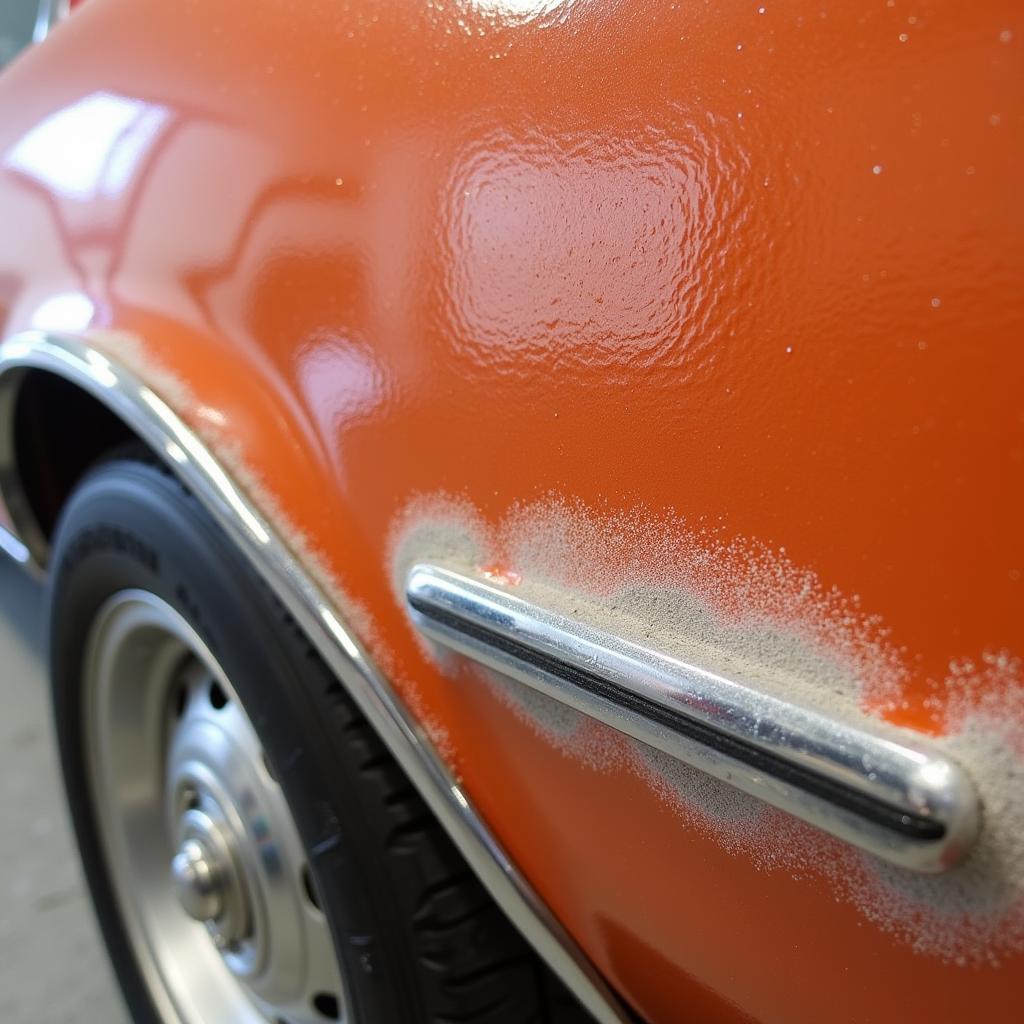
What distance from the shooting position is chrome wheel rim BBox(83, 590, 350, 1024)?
3.17 feet

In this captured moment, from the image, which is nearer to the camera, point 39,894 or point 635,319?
point 635,319

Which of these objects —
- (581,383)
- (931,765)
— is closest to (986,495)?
(931,765)

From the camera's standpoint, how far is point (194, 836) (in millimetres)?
1058

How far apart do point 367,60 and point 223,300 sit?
25cm

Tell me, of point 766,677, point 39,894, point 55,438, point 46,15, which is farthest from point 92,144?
point 46,15

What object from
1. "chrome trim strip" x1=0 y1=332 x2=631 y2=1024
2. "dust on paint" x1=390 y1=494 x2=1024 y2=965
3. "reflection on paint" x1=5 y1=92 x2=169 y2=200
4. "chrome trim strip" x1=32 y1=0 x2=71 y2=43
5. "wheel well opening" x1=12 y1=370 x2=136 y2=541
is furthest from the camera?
"chrome trim strip" x1=32 y1=0 x2=71 y2=43

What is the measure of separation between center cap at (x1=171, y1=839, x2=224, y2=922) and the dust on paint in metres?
0.53

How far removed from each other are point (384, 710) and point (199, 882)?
0.44 meters

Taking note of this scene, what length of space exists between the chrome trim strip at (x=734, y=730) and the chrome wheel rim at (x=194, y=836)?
374mm

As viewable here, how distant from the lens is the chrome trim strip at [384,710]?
71 centimetres

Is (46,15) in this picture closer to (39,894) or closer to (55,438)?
(55,438)

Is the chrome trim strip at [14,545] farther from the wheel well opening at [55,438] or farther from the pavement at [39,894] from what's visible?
the pavement at [39,894]

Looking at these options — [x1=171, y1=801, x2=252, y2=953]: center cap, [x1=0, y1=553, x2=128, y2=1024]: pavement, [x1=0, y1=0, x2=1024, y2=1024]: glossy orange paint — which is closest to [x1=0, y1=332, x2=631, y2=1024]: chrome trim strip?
[x1=0, y1=0, x2=1024, y2=1024]: glossy orange paint

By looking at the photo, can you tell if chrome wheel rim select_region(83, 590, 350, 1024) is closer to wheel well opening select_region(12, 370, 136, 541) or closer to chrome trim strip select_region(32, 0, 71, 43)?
wheel well opening select_region(12, 370, 136, 541)
